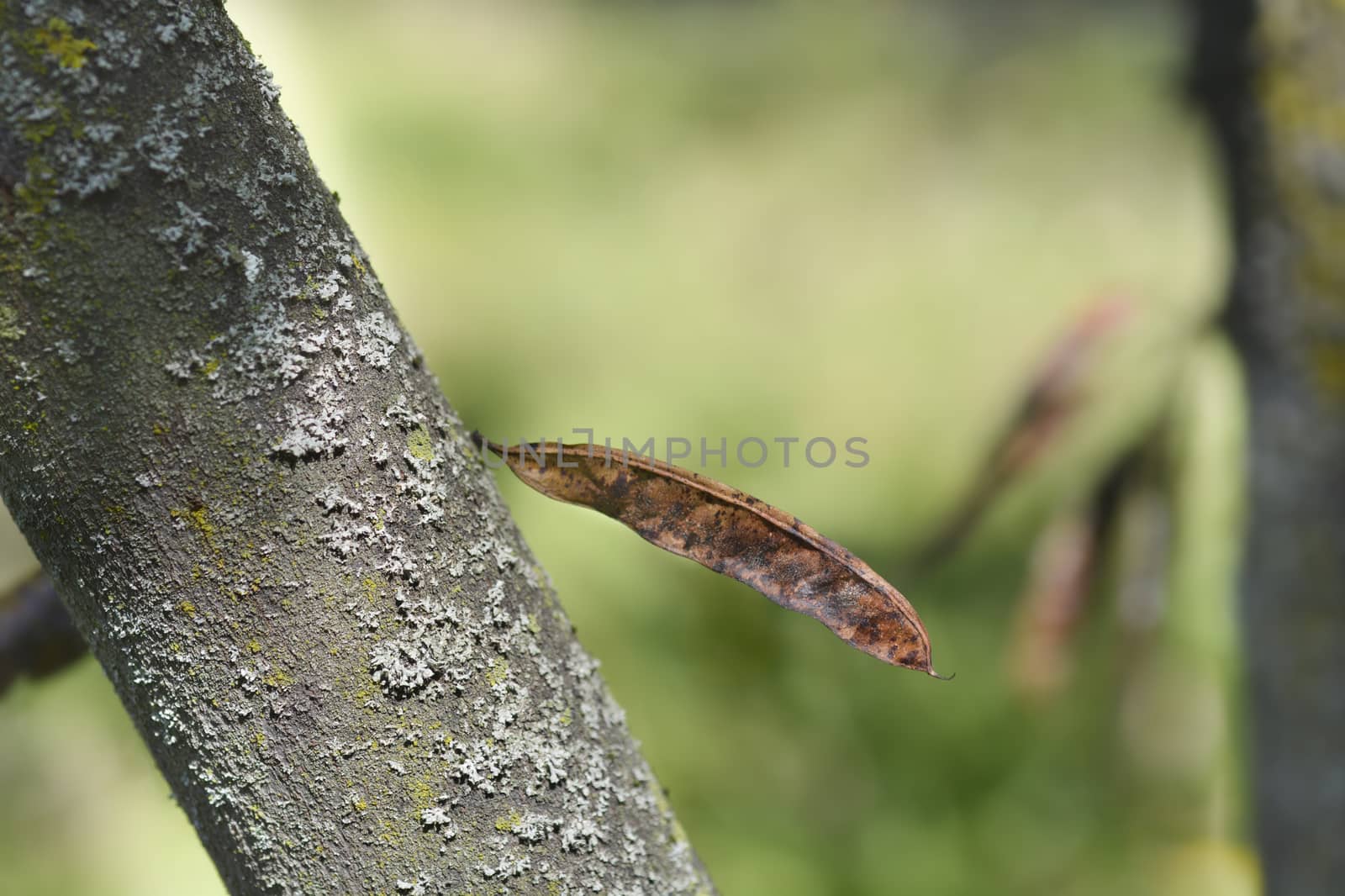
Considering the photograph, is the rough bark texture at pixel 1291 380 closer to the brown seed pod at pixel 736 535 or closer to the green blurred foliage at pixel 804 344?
the green blurred foliage at pixel 804 344

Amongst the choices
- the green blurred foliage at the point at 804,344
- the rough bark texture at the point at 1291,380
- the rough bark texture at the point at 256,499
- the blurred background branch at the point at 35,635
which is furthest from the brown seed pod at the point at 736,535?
the green blurred foliage at the point at 804,344

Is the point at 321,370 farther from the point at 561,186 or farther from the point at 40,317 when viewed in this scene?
the point at 561,186

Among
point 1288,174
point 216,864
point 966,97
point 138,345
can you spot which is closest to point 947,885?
point 1288,174

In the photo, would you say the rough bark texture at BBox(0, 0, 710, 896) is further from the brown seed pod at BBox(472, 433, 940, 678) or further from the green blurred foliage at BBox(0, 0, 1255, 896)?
the green blurred foliage at BBox(0, 0, 1255, 896)

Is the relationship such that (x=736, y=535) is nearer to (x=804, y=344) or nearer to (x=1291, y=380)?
(x=1291, y=380)

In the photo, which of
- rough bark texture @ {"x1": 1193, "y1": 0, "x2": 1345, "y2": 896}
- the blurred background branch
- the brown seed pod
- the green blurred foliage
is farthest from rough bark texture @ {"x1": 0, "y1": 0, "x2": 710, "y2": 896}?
the green blurred foliage

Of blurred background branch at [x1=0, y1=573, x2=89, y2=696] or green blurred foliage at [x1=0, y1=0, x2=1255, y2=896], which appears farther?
green blurred foliage at [x1=0, y1=0, x2=1255, y2=896]
